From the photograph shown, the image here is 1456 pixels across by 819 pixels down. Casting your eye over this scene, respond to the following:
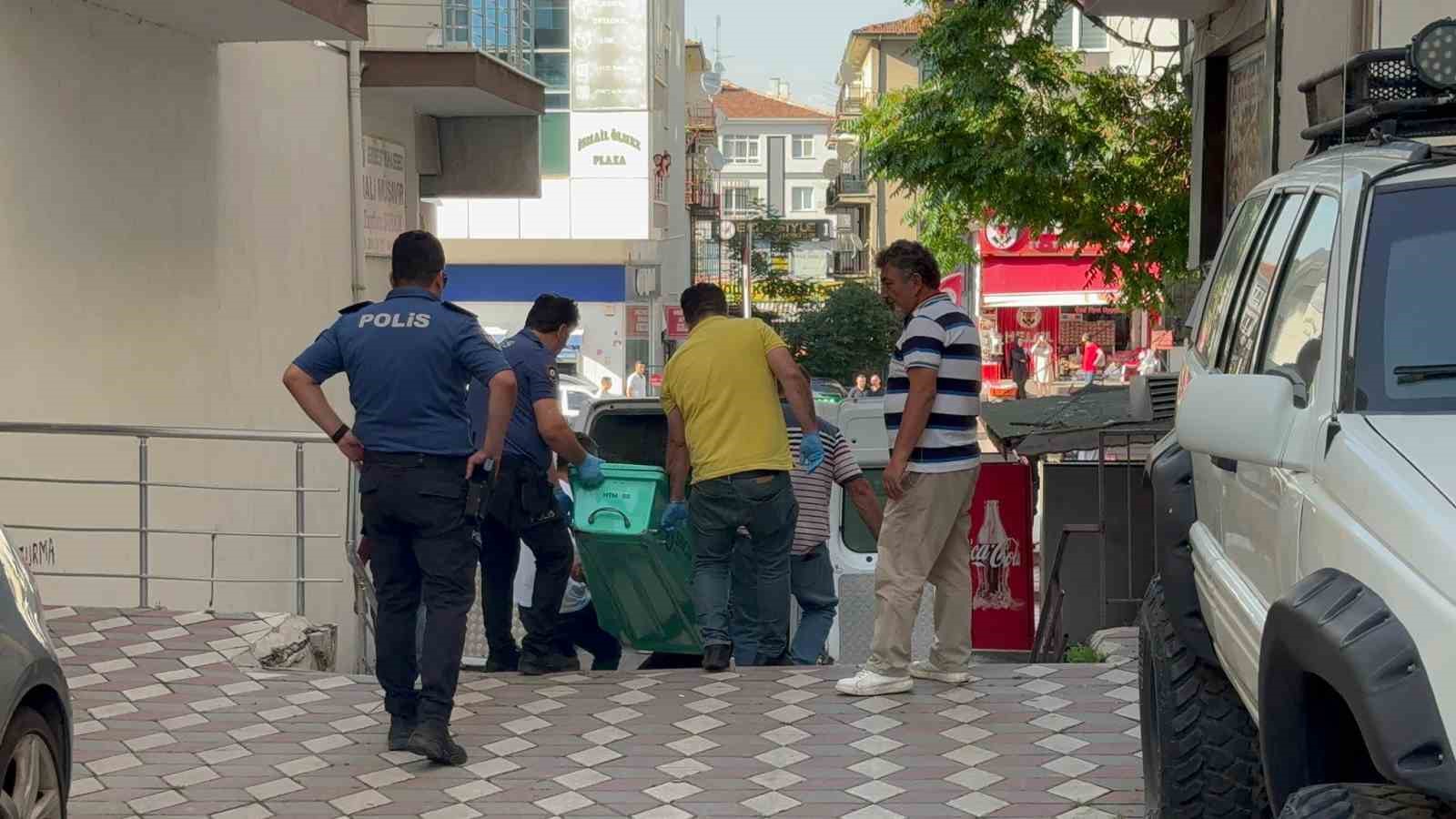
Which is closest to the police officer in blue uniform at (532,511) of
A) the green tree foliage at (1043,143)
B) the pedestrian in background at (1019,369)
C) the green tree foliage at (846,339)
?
the green tree foliage at (1043,143)

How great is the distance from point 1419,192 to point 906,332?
3.97 metres

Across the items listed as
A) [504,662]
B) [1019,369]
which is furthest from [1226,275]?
[1019,369]

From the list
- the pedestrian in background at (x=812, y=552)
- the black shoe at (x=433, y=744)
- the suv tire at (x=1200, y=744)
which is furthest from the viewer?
the pedestrian in background at (x=812, y=552)

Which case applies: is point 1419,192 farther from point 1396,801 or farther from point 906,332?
point 906,332

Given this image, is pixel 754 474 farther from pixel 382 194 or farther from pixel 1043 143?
pixel 1043 143

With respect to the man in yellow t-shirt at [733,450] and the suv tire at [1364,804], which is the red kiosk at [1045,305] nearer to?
the man in yellow t-shirt at [733,450]

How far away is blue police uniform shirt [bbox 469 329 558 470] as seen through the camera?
335 inches

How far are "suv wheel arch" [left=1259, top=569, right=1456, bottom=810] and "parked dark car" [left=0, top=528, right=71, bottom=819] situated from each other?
3.00 metres

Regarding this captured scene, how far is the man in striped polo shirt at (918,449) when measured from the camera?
7.60 m

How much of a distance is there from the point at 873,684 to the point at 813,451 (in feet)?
4.31

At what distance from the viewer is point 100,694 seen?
7863mm

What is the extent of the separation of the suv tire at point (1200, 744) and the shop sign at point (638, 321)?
133 feet

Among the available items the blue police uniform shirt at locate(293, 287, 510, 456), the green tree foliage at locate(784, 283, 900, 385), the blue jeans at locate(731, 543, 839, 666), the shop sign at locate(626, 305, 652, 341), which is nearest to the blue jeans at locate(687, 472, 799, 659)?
the blue jeans at locate(731, 543, 839, 666)

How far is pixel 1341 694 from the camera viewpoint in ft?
10.0
